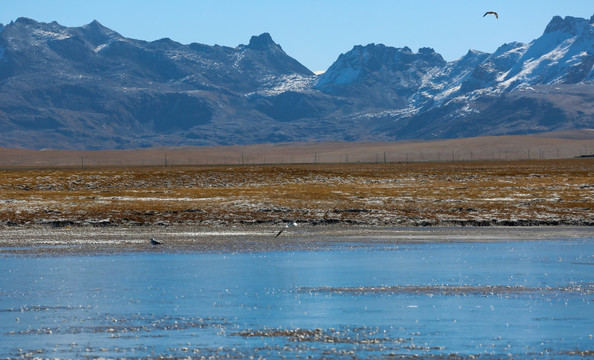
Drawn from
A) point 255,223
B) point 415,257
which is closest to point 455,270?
point 415,257

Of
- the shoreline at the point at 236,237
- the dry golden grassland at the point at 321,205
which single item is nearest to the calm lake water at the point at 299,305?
the shoreline at the point at 236,237

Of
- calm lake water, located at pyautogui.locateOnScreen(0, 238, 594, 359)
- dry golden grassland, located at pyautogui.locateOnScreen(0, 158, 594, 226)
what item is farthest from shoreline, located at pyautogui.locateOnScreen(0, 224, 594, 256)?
A: calm lake water, located at pyautogui.locateOnScreen(0, 238, 594, 359)

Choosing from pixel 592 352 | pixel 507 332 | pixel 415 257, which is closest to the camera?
pixel 592 352

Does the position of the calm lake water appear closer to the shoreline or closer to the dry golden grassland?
the shoreline

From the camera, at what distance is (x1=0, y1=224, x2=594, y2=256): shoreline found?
43625 millimetres

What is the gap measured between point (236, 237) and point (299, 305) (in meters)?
22.8

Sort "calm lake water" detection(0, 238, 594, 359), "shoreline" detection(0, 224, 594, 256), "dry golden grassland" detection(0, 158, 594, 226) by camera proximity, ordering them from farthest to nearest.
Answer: "dry golden grassland" detection(0, 158, 594, 226)
"shoreline" detection(0, 224, 594, 256)
"calm lake water" detection(0, 238, 594, 359)

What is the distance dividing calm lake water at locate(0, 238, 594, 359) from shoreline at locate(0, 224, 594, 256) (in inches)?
120

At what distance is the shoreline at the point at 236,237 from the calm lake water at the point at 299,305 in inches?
120

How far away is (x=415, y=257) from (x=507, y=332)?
55.4ft

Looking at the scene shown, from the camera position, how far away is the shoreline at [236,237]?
43625mm

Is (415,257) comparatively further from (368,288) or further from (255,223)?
(255,223)

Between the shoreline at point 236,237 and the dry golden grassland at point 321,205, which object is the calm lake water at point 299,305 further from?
the dry golden grassland at point 321,205

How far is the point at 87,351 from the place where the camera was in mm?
20891
